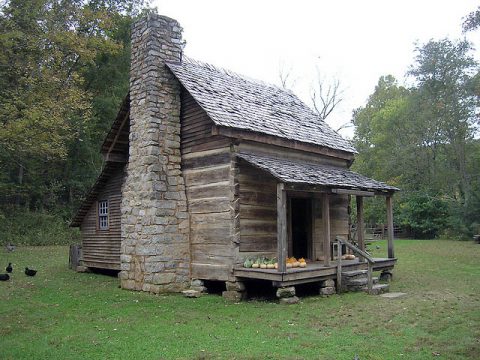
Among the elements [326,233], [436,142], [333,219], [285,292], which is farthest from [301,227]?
[436,142]

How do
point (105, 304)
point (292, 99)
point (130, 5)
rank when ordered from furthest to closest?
1. point (130, 5)
2. point (292, 99)
3. point (105, 304)

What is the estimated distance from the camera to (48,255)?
A: 22.3m

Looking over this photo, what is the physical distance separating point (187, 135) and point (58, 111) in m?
11.2

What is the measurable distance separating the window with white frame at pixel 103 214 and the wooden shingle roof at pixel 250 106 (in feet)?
20.2

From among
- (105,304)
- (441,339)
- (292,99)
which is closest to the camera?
(441,339)

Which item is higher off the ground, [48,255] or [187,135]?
[187,135]

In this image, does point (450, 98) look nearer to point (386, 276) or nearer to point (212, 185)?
point (386, 276)

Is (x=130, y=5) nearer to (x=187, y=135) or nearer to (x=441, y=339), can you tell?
(x=187, y=135)

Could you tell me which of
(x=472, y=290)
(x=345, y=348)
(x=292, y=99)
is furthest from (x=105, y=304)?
(x=292, y=99)

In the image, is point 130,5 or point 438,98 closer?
point 130,5

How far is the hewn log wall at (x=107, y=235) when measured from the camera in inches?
670

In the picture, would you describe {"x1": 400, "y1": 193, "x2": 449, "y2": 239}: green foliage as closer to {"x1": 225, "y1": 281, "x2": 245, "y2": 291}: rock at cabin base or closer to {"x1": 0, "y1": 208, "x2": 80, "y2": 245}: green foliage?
{"x1": 0, "y1": 208, "x2": 80, "y2": 245}: green foliage

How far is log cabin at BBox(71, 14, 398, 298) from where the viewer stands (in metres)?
12.8

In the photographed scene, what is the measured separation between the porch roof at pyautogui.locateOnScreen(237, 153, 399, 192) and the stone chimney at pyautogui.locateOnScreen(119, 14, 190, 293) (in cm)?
250
